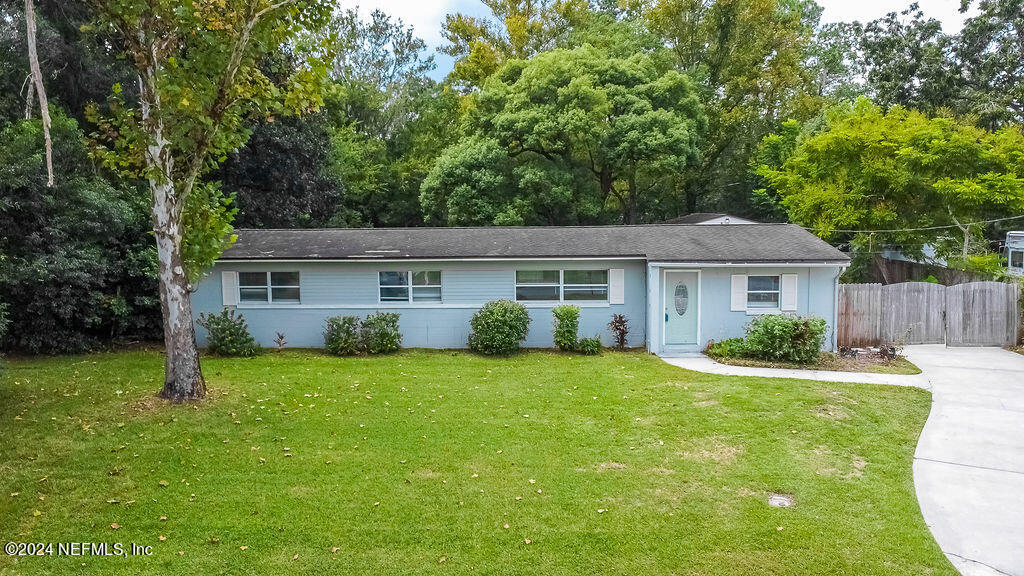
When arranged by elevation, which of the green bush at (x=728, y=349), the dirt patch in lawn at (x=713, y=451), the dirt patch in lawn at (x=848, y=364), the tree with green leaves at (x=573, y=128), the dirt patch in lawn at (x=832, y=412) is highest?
the tree with green leaves at (x=573, y=128)

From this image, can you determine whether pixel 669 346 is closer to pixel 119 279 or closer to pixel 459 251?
pixel 459 251

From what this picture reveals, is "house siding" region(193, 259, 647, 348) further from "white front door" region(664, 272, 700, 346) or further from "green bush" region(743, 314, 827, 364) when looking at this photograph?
"green bush" region(743, 314, 827, 364)

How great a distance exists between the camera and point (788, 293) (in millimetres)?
14133

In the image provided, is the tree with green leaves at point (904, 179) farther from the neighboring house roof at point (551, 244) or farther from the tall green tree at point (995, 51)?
the tall green tree at point (995, 51)

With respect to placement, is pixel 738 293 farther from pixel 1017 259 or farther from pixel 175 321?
pixel 1017 259

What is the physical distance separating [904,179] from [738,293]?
10.0 metres

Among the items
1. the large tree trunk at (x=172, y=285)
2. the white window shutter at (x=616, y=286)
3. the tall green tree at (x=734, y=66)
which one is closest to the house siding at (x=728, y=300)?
the white window shutter at (x=616, y=286)

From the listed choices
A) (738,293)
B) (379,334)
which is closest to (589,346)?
(738,293)

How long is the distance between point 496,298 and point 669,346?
13.8ft

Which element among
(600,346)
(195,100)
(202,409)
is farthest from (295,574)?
(600,346)

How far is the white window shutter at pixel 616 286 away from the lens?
14633 mm

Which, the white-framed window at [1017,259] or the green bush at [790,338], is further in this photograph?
the white-framed window at [1017,259]

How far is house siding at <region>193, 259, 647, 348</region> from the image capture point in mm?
14805

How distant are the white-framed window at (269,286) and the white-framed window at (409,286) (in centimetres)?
216
